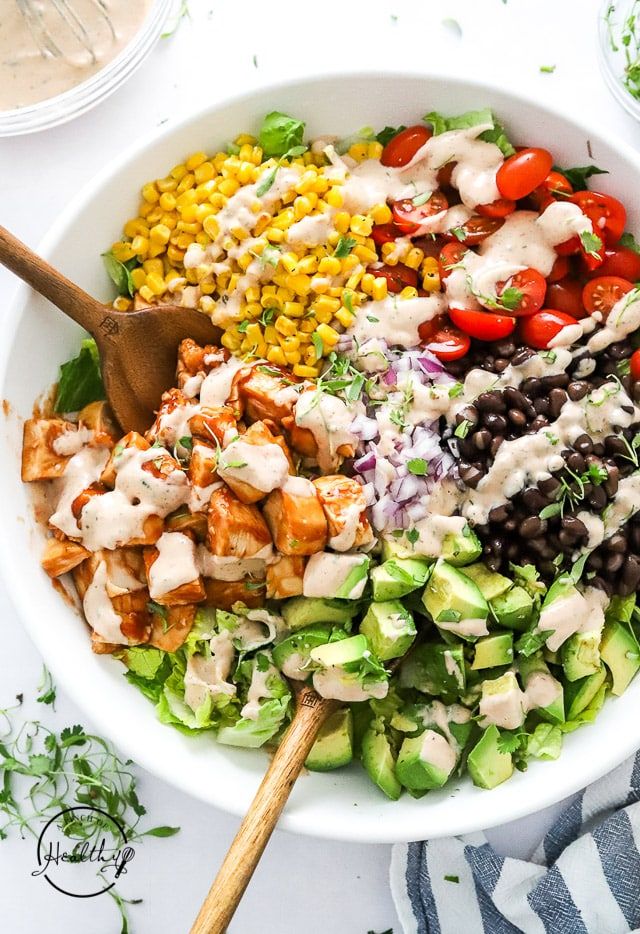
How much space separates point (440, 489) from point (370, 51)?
1.55 meters

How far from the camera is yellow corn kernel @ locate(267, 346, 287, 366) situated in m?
2.83

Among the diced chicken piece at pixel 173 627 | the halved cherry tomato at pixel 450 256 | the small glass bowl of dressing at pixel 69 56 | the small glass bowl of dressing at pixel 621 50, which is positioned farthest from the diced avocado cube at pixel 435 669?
the small glass bowl of dressing at pixel 69 56

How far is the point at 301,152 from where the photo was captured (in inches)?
113

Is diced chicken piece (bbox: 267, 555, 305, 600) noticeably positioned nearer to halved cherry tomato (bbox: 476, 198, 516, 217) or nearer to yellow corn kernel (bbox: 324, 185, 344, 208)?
yellow corn kernel (bbox: 324, 185, 344, 208)

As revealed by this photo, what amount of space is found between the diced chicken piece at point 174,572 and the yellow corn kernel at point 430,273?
1.04m

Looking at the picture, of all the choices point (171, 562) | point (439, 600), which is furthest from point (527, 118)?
point (171, 562)

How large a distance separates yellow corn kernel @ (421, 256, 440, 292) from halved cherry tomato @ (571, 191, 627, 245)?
45 cm

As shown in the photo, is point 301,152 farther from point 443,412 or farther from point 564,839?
point 564,839

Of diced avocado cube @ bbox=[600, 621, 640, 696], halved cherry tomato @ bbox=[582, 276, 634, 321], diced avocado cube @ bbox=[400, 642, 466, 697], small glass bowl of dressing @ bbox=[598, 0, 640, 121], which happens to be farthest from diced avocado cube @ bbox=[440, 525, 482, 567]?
small glass bowl of dressing @ bbox=[598, 0, 640, 121]

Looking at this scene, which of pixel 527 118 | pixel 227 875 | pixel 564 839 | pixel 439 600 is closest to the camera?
pixel 227 875

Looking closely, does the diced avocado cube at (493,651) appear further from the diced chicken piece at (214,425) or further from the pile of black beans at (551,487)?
the diced chicken piece at (214,425)

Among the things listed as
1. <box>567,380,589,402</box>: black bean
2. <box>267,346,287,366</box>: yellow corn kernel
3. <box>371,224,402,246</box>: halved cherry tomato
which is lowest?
<box>567,380,589,402</box>: black bean

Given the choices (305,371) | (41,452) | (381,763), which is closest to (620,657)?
(381,763)

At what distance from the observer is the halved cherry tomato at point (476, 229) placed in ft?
9.36
